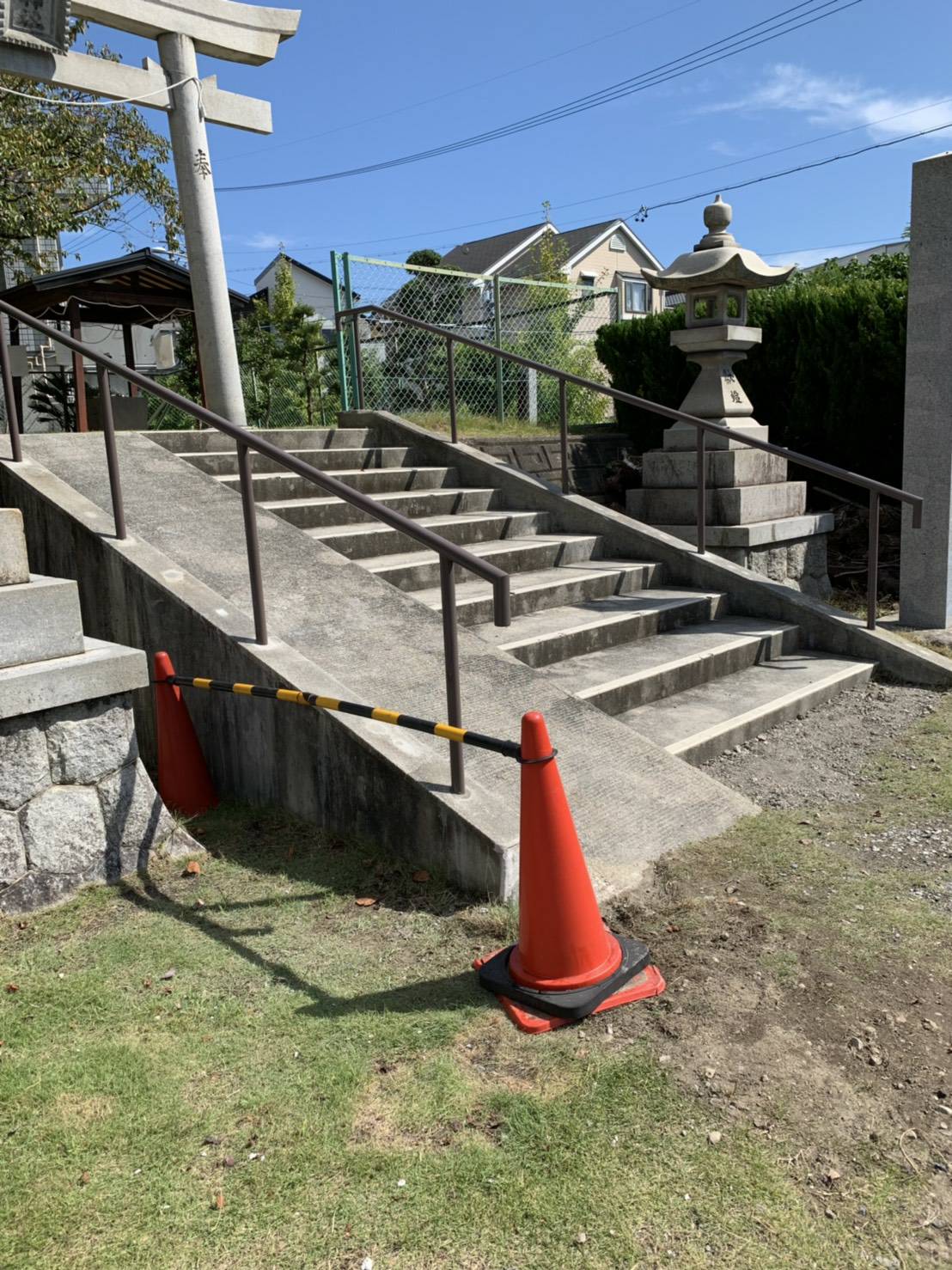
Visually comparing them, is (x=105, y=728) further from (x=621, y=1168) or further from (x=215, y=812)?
(x=621, y=1168)

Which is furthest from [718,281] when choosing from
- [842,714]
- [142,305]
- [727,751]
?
[142,305]

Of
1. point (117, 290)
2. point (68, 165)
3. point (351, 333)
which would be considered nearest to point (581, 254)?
point (68, 165)

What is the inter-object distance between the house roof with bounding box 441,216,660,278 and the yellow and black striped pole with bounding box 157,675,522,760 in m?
34.4

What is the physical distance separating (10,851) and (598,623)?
326 centimetres

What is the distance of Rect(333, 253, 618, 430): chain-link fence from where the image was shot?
10039 millimetres

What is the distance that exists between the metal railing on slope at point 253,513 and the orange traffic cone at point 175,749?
0.45 meters

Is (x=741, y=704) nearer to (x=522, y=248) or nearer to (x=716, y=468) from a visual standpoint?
(x=716, y=468)

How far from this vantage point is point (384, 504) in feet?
19.5

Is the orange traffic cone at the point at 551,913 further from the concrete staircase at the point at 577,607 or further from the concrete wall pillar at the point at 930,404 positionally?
the concrete wall pillar at the point at 930,404

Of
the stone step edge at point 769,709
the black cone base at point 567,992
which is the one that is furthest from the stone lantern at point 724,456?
the black cone base at point 567,992

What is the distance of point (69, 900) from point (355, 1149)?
161 centimetres

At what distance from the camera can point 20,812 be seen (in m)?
3.12

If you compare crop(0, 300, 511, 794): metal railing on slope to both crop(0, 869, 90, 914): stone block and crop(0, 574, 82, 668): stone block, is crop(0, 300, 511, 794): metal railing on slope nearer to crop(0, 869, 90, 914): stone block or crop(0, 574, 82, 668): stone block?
crop(0, 574, 82, 668): stone block

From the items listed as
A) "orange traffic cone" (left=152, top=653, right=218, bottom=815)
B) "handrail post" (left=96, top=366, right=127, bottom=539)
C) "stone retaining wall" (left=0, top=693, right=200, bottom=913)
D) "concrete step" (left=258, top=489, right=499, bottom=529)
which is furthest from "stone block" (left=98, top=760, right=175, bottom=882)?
"concrete step" (left=258, top=489, right=499, bottom=529)
